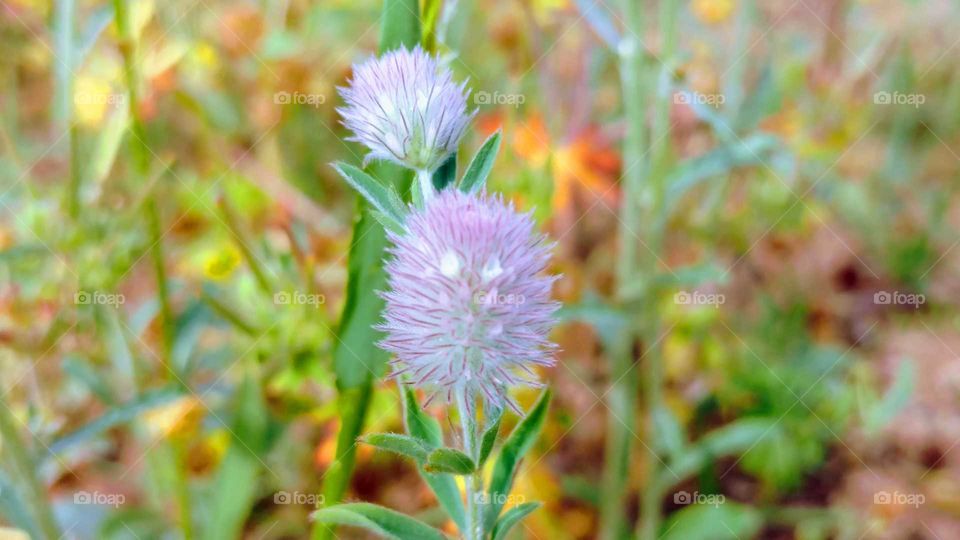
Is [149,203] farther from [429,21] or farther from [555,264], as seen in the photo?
[555,264]

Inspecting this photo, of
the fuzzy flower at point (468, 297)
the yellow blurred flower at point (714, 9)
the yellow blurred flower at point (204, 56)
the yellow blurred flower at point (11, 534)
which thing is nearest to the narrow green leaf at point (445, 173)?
the fuzzy flower at point (468, 297)

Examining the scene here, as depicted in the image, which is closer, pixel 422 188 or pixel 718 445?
pixel 422 188

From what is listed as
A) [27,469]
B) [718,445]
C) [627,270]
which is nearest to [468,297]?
[27,469]

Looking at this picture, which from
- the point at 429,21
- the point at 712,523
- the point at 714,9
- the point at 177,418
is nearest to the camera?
the point at 429,21

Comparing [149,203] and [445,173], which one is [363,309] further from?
[149,203]

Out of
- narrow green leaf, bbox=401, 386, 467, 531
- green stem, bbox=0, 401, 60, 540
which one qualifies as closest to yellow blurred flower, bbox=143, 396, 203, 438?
green stem, bbox=0, 401, 60, 540

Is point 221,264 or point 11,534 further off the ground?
point 221,264

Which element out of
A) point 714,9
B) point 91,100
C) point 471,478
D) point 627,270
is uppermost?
point 714,9

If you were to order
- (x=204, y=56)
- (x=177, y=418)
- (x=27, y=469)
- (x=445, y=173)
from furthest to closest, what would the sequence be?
1. (x=204, y=56)
2. (x=177, y=418)
3. (x=27, y=469)
4. (x=445, y=173)
